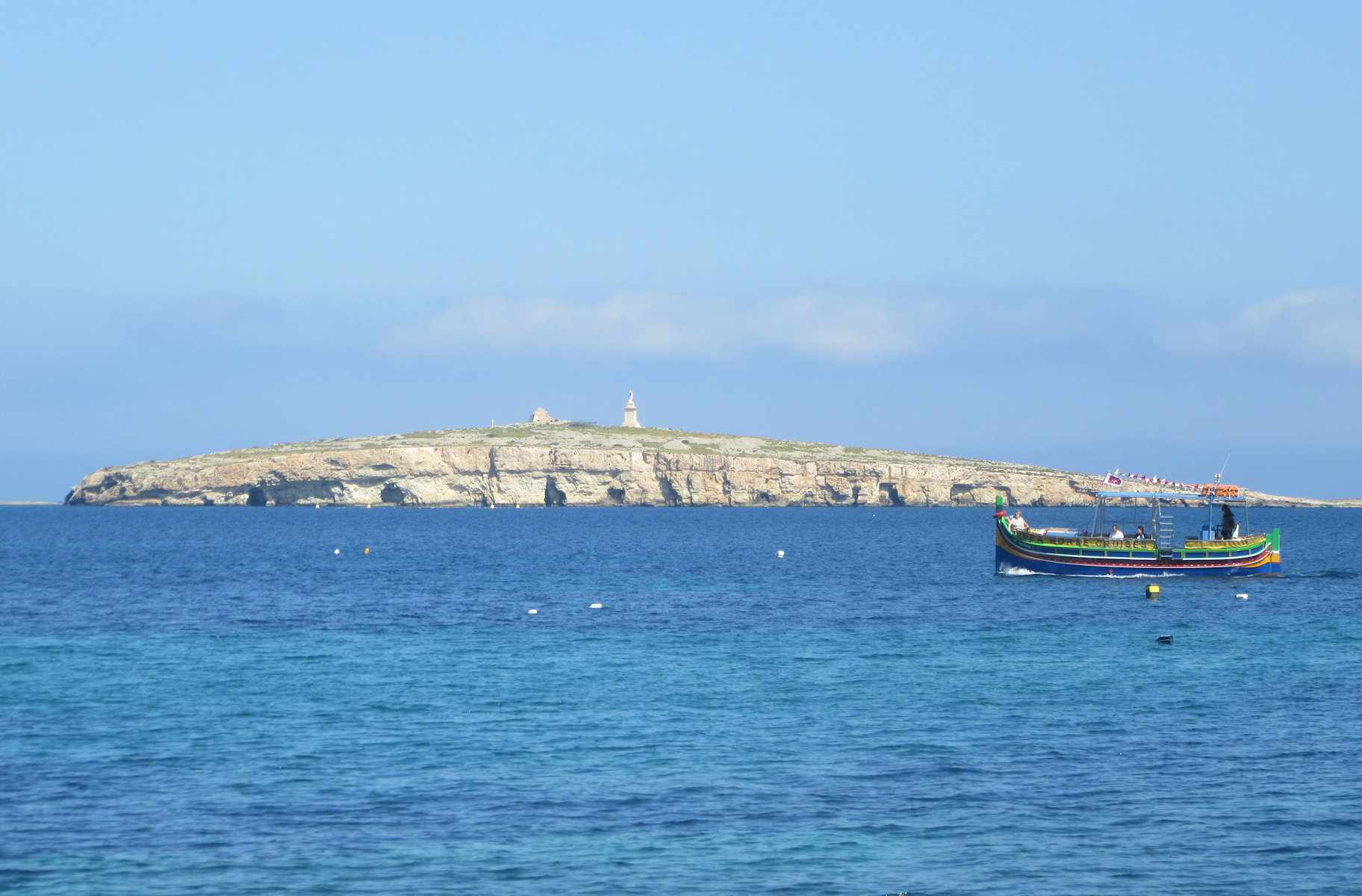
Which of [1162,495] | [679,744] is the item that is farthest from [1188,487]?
[679,744]

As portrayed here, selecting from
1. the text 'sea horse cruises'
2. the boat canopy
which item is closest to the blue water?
the boat canopy

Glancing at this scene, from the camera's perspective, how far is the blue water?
18.7m

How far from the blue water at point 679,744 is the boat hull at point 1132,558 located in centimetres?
994

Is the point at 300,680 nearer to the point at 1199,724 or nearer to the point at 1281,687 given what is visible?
the point at 1199,724

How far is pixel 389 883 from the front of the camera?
17.8m

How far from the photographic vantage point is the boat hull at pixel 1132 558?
2717 inches

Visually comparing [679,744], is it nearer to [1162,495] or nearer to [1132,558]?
[1162,495]

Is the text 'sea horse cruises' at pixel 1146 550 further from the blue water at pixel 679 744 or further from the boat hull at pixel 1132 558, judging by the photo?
the blue water at pixel 679 744

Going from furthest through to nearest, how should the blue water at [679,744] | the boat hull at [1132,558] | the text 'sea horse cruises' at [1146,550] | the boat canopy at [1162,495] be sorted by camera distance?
the boat hull at [1132,558], the text 'sea horse cruises' at [1146,550], the boat canopy at [1162,495], the blue water at [679,744]

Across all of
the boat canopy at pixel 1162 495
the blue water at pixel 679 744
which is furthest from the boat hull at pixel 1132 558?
the blue water at pixel 679 744

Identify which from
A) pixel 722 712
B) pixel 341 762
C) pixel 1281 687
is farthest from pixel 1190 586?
pixel 341 762

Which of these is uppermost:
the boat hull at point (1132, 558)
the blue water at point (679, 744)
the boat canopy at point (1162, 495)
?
the boat canopy at point (1162, 495)

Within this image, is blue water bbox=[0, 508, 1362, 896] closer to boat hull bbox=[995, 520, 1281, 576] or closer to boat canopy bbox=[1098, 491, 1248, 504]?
boat canopy bbox=[1098, 491, 1248, 504]

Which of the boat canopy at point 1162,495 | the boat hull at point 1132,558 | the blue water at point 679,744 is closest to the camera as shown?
the blue water at point 679,744
